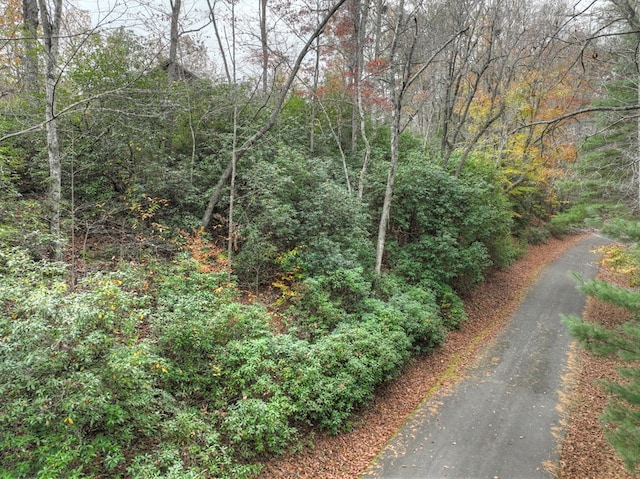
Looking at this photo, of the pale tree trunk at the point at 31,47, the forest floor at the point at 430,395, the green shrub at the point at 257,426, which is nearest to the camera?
the green shrub at the point at 257,426

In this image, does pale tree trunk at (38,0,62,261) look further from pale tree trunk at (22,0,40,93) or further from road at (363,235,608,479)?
road at (363,235,608,479)

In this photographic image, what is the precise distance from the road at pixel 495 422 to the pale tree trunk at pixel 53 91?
7627 mm

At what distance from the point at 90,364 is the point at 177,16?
12.6 metres

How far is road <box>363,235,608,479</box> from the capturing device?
6168mm

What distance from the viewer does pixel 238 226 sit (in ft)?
32.1

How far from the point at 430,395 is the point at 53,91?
1012 cm

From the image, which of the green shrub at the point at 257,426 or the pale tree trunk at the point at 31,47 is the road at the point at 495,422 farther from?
the pale tree trunk at the point at 31,47

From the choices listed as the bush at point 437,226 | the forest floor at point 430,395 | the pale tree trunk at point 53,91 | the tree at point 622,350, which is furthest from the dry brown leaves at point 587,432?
the pale tree trunk at point 53,91

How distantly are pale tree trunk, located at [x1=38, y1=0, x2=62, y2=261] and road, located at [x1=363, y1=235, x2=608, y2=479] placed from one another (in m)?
7.63

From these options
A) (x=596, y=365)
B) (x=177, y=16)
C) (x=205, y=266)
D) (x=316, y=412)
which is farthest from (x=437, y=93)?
(x=316, y=412)

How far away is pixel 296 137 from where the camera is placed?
14289mm

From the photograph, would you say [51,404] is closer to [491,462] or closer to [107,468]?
[107,468]

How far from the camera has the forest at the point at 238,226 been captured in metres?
4.54

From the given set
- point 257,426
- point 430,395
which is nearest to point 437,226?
point 430,395
